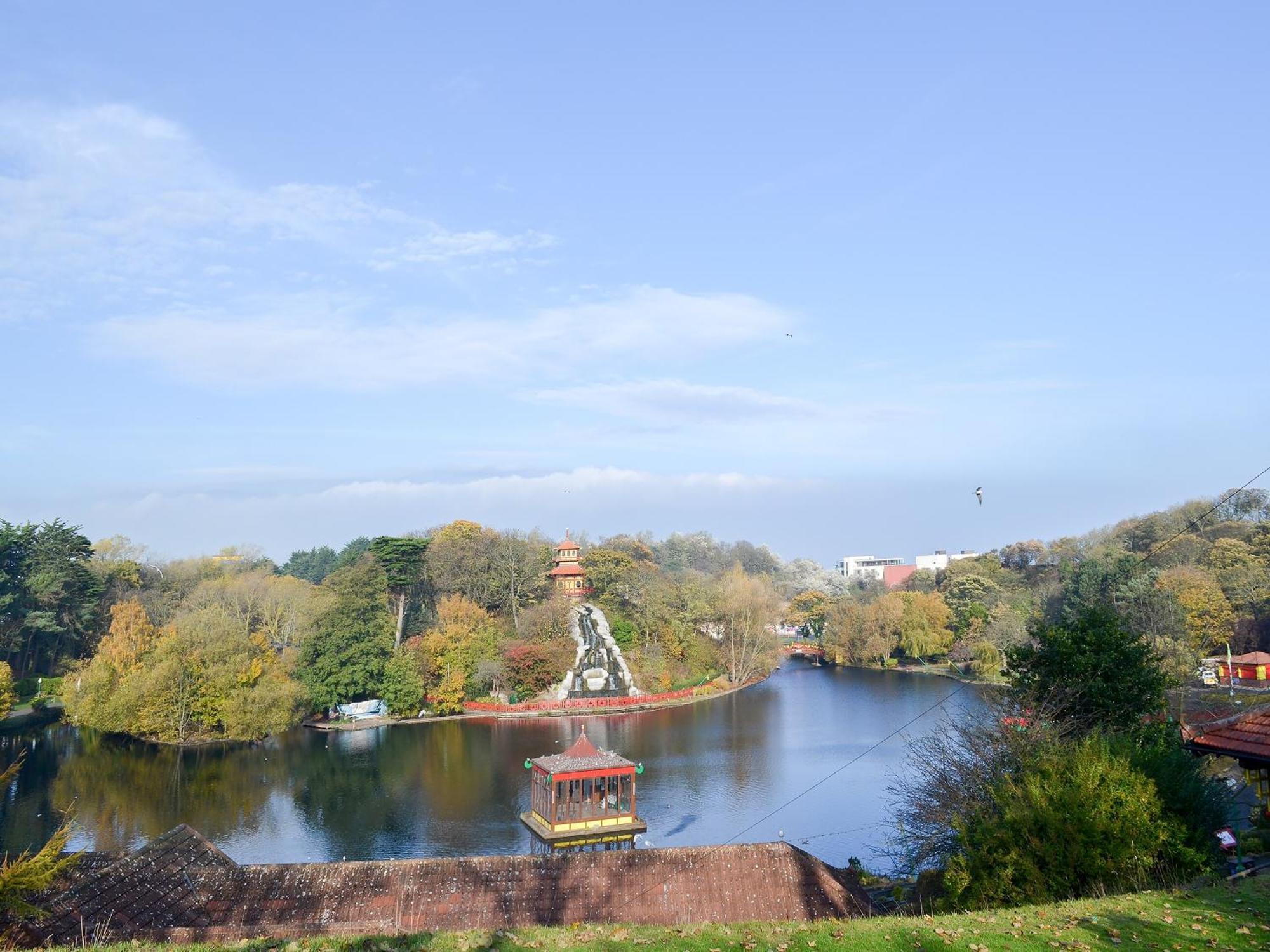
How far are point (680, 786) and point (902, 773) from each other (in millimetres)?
5890

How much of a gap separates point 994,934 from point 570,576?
120 ft

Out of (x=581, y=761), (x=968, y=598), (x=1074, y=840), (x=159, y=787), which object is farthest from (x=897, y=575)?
(x=1074, y=840)

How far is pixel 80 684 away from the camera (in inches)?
1115

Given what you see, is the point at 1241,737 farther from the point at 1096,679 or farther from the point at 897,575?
the point at 897,575

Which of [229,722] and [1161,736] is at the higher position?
[1161,736]

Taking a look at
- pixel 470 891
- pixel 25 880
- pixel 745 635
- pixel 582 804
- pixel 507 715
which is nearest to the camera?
pixel 25 880

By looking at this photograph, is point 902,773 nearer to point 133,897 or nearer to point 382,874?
point 382,874

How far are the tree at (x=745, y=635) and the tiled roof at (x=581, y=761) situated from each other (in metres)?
24.4

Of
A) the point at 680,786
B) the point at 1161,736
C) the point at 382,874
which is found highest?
the point at 1161,736

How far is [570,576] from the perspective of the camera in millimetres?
42312

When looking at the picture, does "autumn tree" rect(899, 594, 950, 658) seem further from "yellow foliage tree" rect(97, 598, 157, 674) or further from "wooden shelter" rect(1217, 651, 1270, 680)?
"yellow foliage tree" rect(97, 598, 157, 674)

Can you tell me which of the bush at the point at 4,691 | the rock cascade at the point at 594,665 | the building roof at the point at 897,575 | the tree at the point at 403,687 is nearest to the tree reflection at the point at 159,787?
the bush at the point at 4,691

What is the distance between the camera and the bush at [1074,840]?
809 cm

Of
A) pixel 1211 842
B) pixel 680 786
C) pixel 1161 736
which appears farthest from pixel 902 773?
pixel 1211 842
